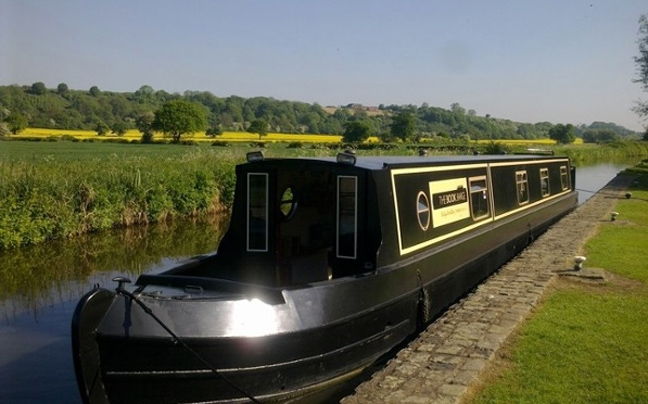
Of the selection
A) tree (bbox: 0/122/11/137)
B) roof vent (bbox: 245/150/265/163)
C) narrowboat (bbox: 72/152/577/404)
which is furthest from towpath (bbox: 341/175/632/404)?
tree (bbox: 0/122/11/137)

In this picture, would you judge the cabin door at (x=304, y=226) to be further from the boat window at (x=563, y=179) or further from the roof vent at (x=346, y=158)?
the boat window at (x=563, y=179)

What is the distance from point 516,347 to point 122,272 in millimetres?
7678

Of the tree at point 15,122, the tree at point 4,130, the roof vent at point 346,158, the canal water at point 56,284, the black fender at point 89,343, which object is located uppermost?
the tree at point 15,122

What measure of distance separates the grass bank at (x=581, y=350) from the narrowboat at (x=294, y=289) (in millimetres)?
1273

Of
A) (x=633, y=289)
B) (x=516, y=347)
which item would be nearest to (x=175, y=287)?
(x=516, y=347)

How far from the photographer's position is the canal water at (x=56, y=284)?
5.91 m

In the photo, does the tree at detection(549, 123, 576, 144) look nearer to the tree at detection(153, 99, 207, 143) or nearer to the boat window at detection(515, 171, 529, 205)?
the tree at detection(153, 99, 207, 143)

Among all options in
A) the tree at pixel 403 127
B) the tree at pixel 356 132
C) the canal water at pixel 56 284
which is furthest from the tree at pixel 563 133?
the canal water at pixel 56 284

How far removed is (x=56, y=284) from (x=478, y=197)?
6.99 m

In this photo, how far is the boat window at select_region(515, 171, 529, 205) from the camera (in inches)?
452

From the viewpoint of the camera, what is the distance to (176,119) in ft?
184

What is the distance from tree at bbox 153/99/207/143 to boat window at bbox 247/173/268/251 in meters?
50.1

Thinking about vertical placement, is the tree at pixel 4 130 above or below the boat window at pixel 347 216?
above

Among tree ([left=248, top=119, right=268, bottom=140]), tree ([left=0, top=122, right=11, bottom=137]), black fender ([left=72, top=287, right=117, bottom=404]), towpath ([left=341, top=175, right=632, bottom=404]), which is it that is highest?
tree ([left=248, top=119, right=268, bottom=140])
